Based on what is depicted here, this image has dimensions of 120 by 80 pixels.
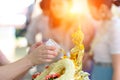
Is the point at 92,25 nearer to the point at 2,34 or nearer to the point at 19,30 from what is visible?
the point at 19,30

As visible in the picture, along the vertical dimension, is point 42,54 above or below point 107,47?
above

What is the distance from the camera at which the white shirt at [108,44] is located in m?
1.72

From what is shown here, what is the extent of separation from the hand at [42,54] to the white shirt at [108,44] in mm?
656

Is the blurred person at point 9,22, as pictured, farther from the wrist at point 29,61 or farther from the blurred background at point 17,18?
the wrist at point 29,61

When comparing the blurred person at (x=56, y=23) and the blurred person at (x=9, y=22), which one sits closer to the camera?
the blurred person at (x=56, y=23)

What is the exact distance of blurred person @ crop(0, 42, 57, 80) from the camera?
3.60 feet

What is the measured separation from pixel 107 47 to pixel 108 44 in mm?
18

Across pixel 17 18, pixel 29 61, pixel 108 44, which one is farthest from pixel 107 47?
pixel 17 18

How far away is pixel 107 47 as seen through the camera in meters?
1.79

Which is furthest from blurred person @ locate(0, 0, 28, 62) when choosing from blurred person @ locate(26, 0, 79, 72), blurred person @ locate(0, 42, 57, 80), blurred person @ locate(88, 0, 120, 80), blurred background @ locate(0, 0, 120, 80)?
blurred person @ locate(0, 42, 57, 80)

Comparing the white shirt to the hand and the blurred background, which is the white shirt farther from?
the hand

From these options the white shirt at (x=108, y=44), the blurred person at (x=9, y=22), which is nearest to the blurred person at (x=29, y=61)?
the white shirt at (x=108, y=44)

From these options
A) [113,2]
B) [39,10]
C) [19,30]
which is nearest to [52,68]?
[113,2]

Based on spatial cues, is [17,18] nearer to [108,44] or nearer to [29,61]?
[108,44]
